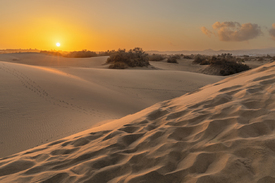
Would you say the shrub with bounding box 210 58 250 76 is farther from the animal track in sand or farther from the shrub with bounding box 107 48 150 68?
the animal track in sand

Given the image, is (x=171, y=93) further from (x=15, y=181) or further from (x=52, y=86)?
(x=15, y=181)

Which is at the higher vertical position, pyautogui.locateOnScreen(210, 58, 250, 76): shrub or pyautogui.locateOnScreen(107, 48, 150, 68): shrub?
pyautogui.locateOnScreen(107, 48, 150, 68): shrub

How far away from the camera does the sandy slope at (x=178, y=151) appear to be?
1.80m

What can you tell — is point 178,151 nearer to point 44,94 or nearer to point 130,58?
point 44,94

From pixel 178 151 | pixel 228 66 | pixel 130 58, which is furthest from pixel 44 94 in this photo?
pixel 228 66

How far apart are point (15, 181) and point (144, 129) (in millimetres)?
1692

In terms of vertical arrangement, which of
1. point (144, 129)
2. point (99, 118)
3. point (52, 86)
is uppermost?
point (52, 86)

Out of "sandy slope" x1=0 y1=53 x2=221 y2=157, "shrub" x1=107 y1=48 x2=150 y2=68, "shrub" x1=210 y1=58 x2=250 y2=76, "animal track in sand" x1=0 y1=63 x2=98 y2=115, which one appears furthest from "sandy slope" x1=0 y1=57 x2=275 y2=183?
"shrub" x1=107 y1=48 x2=150 y2=68

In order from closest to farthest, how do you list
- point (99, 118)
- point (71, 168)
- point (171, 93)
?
point (71, 168) < point (99, 118) < point (171, 93)

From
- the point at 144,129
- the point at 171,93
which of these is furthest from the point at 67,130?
the point at 171,93

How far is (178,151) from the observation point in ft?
7.13

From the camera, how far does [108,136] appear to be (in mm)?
3035

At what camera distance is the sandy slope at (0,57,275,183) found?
1.80 metres

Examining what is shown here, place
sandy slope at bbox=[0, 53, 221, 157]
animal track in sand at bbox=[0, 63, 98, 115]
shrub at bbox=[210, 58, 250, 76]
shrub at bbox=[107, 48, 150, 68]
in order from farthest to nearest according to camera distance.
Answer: shrub at bbox=[107, 48, 150, 68] < shrub at bbox=[210, 58, 250, 76] < animal track in sand at bbox=[0, 63, 98, 115] < sandy slope at bbox=[0, 53, 221, 157]
